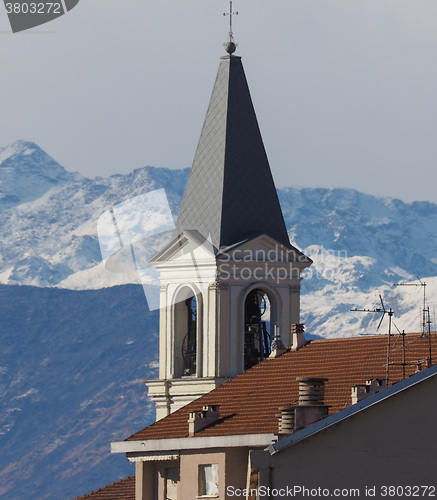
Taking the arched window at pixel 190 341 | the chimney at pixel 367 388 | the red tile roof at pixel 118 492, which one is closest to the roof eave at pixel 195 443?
the chimney at pixel 367 388

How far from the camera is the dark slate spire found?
76875 millimetres

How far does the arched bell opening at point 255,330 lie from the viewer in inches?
3014

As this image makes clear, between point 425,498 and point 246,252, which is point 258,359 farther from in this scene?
point 425,498

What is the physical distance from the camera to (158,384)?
76.6m

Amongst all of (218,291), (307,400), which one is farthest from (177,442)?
(218,291)

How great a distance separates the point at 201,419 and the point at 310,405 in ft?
34.2

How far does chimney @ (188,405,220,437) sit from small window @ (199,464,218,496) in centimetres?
129

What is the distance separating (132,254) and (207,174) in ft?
91.4

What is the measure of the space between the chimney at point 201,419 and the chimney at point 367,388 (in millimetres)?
5547

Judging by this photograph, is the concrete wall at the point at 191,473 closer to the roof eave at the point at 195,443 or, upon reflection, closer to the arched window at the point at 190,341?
the roof eave at the point at 195,443

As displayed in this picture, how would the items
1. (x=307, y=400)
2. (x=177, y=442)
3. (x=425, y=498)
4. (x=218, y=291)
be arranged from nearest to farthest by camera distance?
(x=425, y=498), (x=307, y=400), (x=177, y=442), (x=218, y=291)

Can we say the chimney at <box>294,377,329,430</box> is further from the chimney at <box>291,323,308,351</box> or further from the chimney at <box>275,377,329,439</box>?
the chimney at <box>291,323,308,351</box>

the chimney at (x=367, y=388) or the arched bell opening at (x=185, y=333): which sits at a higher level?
the arched bell opening at (x=185, y=333)

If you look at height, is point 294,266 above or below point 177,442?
above
